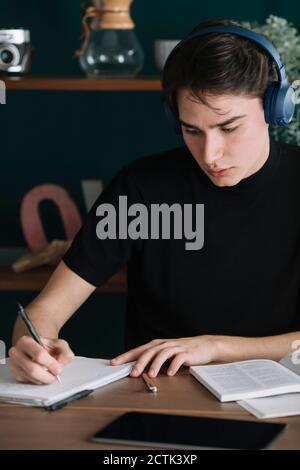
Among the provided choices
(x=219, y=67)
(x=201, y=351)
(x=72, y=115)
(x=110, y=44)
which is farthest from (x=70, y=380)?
(x=72, y=115)

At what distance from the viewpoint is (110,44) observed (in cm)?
271

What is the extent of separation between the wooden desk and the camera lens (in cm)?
138

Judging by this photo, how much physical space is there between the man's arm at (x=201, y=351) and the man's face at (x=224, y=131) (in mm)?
338

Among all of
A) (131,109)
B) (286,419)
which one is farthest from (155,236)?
(131,109)

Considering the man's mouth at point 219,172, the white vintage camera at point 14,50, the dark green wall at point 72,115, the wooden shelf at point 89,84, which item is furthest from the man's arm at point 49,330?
the dark green wall at point 72,115

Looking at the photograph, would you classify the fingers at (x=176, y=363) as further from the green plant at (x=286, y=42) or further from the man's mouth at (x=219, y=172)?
the green plant at (x=286, y=42)

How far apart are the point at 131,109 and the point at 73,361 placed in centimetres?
143

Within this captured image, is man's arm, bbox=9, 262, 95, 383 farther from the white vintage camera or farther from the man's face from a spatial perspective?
the white vintage camera

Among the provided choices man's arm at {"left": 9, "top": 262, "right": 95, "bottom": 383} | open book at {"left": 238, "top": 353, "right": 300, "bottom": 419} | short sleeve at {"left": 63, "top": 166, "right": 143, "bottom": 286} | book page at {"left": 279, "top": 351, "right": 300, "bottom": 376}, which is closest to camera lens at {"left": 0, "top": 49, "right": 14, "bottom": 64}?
short sleeve at {"left": 63, "top": 166, "right": 143, "bottom": 286}

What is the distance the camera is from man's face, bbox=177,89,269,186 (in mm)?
1810

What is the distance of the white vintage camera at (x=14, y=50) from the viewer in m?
2.71

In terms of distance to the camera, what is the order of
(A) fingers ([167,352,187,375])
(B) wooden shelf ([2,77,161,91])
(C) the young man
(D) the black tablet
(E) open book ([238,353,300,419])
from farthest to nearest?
1. (B) wooden shelf ([2,77,161,91])
2. (C) the young man
3. (A) fingers ([167,352,187,375])
4. (E) open book ([238,353,300,419])
5. (D) the black tablet

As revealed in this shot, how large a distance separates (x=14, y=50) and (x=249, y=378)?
58.1 inches

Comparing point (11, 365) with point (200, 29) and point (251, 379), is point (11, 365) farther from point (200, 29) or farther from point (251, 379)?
point (200, 29)
